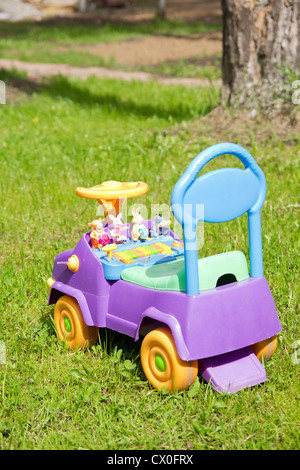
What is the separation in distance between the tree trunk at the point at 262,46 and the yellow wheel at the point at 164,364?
3709 mm

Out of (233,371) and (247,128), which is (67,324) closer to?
(233,371)

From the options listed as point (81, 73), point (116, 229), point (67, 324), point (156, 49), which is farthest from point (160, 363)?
point (156, 49)

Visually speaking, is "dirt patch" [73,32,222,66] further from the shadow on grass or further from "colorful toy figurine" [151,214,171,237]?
"colorful toy figurine" [151,214,171,237]

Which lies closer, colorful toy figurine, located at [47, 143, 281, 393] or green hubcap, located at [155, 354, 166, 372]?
colorful toy figurine, located at [47, 143, 281, 393]

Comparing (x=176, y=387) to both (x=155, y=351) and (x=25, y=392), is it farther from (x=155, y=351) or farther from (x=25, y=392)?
(x=25, y=392)

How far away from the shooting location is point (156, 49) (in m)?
13.9

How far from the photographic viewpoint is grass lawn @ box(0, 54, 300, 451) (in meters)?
2.49

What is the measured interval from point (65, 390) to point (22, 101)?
619 centimetres

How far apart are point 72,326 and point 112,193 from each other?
664mm

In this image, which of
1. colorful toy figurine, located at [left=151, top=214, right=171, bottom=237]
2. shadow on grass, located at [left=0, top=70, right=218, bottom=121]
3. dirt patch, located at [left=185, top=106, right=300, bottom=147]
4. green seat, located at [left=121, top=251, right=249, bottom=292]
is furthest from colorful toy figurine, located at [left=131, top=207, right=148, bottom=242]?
shadow on grass, located at [left=0, top=70, right=218, bottom=121]

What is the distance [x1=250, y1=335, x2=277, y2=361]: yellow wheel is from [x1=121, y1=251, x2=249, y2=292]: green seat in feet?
1.02

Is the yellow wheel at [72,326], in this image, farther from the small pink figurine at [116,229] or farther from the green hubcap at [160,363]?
the green hubcap at [160,363]

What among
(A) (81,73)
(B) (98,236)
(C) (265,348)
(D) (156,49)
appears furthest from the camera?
(D) (156,49)

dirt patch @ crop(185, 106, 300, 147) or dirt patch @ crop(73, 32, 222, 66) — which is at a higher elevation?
dirt patch @ crop(185, 106, 300, 147)
